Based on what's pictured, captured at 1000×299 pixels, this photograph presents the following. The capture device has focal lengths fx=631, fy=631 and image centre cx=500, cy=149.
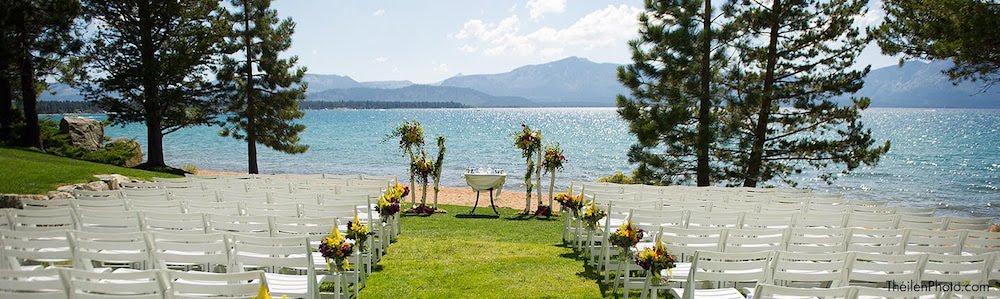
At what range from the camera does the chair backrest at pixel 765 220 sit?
739 centimetres

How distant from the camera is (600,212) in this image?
8656 mm

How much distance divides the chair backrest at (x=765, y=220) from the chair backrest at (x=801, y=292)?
3237 mm

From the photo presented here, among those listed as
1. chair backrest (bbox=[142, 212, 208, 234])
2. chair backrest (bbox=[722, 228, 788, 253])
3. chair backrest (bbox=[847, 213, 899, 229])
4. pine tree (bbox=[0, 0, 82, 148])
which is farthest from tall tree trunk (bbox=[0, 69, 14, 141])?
chair backrest (bbox=[847, 213, 899, 229])

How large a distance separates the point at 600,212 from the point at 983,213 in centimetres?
2455

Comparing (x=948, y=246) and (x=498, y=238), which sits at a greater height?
(x=948, y=246)

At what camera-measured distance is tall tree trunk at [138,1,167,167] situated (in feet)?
63.8

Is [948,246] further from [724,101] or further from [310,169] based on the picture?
[310,169]

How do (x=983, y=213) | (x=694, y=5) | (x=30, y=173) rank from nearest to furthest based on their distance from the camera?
(x=30, y=173), (x=694, y=5), (x=983, y=213)

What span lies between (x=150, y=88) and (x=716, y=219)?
18460 millimetres

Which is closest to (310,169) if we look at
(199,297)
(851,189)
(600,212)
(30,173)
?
(30,173)

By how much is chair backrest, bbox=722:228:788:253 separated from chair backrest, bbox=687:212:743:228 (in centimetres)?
89

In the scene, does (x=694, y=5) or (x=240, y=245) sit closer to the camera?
(x=240, y=245)

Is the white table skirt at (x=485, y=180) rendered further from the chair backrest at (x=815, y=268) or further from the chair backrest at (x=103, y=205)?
the chair backrest at (x=815, y=268)

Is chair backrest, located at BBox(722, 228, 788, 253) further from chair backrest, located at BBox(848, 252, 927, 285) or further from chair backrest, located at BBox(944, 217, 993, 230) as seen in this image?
chair backrest, located at BBox(944, 217, 993, 230)
